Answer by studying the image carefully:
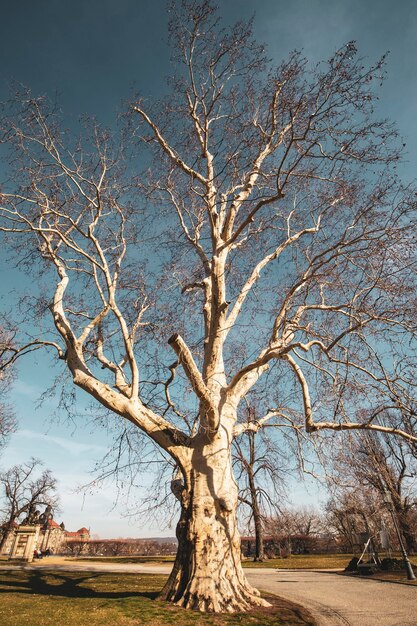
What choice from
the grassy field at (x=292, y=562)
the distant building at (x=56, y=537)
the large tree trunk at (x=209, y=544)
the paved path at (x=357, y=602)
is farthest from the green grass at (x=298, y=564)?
the distant building at (x=56, y=537)

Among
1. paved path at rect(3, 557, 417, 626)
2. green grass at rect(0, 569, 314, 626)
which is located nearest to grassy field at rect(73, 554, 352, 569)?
paved path at rect(3, 557, 417, 626)

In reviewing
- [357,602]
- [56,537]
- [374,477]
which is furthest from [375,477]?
[56,537]

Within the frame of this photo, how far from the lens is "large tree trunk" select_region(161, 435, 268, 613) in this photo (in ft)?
20.7

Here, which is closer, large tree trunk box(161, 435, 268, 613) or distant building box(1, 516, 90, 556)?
large tree trunk box(161, 435, 268, 613)

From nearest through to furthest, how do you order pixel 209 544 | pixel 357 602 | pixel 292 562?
pixel 209 544, pixel 357 602, pixel 292 562

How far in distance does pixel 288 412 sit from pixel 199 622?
15.6 ft

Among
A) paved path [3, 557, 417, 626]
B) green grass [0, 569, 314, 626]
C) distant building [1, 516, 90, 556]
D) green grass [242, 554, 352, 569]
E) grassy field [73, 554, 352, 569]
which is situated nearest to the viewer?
green grass [0, 569, 314, 626]

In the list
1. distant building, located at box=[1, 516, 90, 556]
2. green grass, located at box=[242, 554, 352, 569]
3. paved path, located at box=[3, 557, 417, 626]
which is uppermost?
distant building, located at box=[1, 516, 90, 556]

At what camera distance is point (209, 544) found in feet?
21.6

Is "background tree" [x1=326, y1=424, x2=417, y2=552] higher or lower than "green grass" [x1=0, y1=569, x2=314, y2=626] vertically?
higher

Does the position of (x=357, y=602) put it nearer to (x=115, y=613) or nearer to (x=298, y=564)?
(x=115, y=613)

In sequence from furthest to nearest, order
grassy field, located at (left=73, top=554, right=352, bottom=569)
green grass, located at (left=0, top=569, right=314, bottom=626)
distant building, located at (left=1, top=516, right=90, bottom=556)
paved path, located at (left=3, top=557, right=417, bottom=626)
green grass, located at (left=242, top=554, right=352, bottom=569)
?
distant building, located at (left=1, top=516, right=90, bottom=556)
grassy field, located at (left=73, top=554, right=352, bottom=569)
green grass, located at (left=242, top=554, right=352, bottom=569)
paved path, located at (left=3, top=557, right=417, bottom=626)
green grass, located at (left=0, top=569, right=314, bottom=626)

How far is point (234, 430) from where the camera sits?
8234 millimetres

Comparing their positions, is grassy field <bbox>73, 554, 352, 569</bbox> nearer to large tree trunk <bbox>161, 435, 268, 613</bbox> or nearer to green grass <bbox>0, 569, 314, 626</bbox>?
green grass <bbox>0, 569, 314, 626</bbox>
